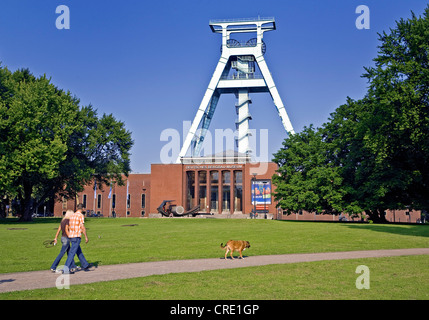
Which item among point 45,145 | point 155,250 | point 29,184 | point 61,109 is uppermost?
point 61,109

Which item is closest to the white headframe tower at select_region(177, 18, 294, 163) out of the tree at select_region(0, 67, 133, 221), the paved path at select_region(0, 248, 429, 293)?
the tree at select_region(0, 67, 133, 221)

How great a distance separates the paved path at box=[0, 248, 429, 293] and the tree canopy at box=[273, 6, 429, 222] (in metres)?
15.8

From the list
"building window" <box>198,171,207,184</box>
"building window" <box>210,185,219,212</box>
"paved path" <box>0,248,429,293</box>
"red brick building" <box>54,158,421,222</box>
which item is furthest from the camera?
"building window" <box>198,171,207,184</box>

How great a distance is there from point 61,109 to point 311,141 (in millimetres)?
30812

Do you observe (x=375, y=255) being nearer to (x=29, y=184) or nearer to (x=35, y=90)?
(x=35, y=90)

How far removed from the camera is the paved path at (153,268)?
11180mm

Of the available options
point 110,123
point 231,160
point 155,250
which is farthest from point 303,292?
point 231,160

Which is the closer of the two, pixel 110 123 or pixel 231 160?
pixel 110 123

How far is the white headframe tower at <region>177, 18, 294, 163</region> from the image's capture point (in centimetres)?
8100

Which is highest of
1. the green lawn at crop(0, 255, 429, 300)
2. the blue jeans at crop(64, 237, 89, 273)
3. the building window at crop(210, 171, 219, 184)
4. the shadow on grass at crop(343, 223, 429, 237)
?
the building window at crop(210, 171, 219, 184)

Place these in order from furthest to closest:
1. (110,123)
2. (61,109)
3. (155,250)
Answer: (110,123) < (61,109) < (155,250)

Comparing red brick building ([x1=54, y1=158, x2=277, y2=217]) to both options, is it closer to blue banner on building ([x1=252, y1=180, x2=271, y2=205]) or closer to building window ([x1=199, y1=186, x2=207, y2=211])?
building window ([x1=199, y1=186, x2=207, y2=211])

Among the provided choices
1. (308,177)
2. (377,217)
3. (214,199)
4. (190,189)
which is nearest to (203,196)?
(214,199)

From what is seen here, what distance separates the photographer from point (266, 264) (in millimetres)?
13961
